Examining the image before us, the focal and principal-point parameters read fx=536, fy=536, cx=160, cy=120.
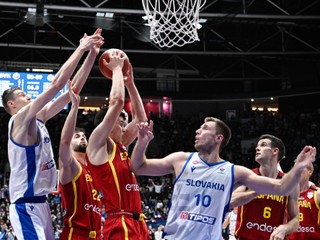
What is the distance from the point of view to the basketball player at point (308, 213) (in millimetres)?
5895

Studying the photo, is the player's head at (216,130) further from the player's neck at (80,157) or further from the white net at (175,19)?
the white net at (175,19)

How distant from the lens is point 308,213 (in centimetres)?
596

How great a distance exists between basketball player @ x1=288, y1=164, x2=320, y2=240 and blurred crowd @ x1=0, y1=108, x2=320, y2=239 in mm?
10592

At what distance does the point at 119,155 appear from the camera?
14.3 feet

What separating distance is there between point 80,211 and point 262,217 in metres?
1.75

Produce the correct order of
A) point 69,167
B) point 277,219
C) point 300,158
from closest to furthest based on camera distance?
point 300,158 < point 69,167 < point 277,219

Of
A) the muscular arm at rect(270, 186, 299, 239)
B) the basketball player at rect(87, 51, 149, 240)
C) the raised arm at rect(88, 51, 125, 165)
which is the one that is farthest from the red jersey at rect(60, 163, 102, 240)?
the muscular arm at rect(270, 186, 299, 239)

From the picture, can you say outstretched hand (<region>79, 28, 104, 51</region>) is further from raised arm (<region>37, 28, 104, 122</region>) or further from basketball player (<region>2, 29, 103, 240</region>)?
raised arm (<region>37, 28, 104, 122</region>)

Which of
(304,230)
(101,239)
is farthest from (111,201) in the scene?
(304,230)

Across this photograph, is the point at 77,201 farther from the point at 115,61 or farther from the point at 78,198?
the point at 115,61

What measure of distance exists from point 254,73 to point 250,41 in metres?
5.80

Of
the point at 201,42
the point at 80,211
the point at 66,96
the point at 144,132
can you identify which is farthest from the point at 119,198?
the point at 201,42

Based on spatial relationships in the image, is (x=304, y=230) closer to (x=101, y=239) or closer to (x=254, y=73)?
(x=101, y=239)

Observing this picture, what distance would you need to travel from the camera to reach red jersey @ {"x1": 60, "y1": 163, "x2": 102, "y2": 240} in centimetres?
456
